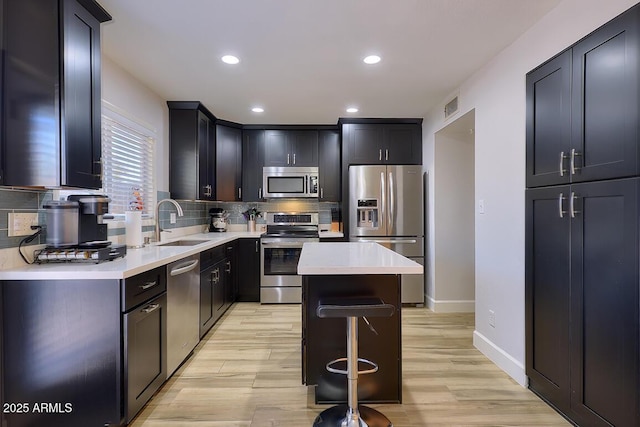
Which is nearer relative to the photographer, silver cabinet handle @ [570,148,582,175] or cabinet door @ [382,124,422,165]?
silver cabinet handle @ [570,148,582,175]

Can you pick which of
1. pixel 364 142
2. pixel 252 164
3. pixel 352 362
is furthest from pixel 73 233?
pixel 364 142

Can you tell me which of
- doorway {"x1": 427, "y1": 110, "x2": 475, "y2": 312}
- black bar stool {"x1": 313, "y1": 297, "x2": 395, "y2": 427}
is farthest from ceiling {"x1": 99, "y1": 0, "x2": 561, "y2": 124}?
black bar stool {"x1": 313, "y1": 297, "x2": 395, "y2": 427}

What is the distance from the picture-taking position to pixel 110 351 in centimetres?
165

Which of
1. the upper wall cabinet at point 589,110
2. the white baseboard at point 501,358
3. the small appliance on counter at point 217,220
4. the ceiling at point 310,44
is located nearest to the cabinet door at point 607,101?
the upper wall cabinet at point 589,110

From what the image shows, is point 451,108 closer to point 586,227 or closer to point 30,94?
point 586,227

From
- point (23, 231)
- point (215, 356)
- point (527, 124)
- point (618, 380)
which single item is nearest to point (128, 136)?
point (23, 231)

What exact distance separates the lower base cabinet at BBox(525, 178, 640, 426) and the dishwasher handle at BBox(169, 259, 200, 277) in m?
2.42

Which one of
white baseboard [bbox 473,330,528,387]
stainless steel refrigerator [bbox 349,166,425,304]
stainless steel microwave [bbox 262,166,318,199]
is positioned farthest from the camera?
Answer: stainless steel microwave [bbox 262,166,318,199]

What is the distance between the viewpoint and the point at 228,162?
4359 mm

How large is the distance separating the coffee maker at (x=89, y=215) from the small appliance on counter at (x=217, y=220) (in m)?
2.48

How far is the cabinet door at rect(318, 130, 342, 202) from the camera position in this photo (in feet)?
14.8

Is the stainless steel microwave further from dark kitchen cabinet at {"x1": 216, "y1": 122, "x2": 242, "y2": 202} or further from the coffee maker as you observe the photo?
the coffee maker

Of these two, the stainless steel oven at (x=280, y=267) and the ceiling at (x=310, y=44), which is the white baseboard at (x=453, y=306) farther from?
the ceiling at (x=310, y=44)

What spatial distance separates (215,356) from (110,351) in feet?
3.69
